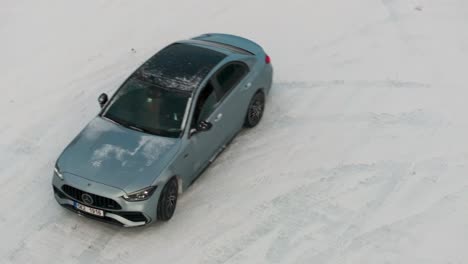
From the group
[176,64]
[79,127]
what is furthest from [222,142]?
[79,127]

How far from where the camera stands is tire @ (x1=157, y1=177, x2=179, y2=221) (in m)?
8.07

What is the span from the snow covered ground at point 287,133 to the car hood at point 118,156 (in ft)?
2.76

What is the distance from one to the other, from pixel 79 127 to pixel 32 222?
2.28 metres

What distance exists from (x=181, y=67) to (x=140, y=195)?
226 centimetres

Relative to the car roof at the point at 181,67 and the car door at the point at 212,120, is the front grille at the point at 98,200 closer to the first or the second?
the car door at the point at 212,120

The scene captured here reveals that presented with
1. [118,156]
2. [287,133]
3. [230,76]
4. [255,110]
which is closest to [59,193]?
[118,156]

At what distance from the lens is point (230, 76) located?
31.3 feet

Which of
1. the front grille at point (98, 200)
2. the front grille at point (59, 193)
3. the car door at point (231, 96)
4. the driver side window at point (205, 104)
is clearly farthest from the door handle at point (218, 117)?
the front grille at point (59, 193)

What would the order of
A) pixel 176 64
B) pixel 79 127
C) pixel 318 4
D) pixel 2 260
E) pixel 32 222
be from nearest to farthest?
pixel 2 260
pixel 32 222
pixel 176 64
pixel 79 127
pixel 318 4

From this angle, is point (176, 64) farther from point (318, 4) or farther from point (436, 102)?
point (318, 4)

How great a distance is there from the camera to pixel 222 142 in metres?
9.34

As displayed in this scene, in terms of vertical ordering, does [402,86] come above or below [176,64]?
below

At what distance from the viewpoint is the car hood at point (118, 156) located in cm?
792

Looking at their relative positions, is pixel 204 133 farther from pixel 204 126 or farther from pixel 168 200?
pixel 168 200
